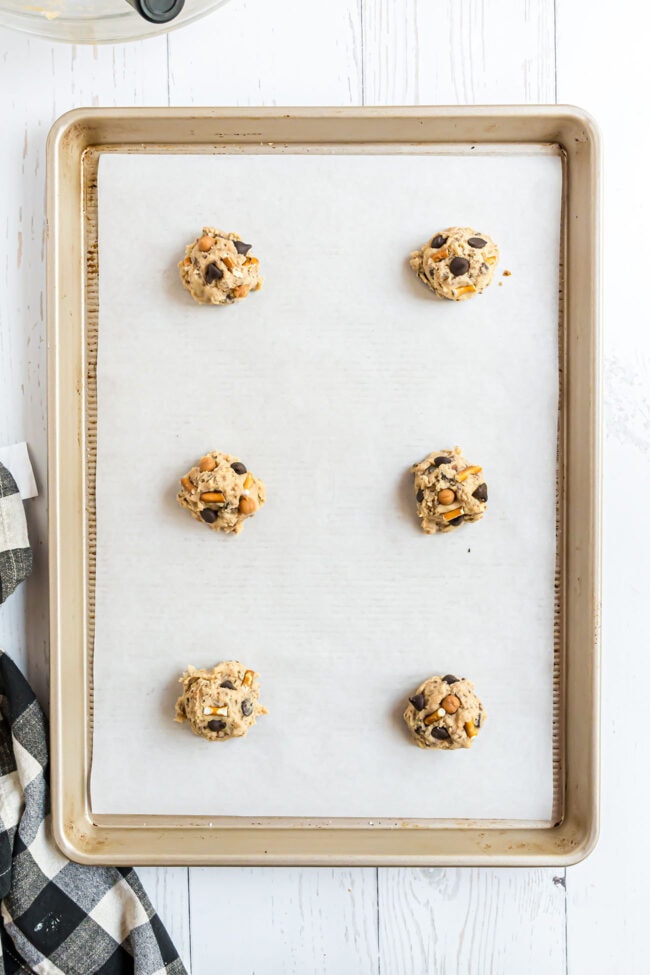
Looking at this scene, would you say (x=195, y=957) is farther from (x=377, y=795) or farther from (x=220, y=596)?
(x=220, y=596)

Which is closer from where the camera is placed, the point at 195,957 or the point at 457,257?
the point at 457,257

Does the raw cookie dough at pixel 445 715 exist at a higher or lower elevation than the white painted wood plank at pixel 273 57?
lower

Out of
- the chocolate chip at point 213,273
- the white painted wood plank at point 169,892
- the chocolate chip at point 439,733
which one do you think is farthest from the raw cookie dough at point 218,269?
the white painted wood plank at point 169,892

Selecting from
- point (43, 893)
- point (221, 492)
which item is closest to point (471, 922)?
point (43, 893)

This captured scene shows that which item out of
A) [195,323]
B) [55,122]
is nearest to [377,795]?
[195,323]

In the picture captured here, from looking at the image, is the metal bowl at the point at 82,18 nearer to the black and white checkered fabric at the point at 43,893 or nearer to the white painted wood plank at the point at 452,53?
the white painted wood plank at the point at 452,53

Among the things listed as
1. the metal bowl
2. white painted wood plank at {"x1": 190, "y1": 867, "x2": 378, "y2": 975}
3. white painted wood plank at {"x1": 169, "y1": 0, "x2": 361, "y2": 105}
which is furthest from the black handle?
white painted wood plank at {"x1": 190, "y1": 867, "x2": 378, "y2": 975}

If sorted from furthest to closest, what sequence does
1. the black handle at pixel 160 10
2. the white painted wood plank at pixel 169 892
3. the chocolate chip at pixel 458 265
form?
the white painted wood plank at pixel 169 892 → the chocolate chip at pixel 458 265 → the black handle at pixel 160 10
